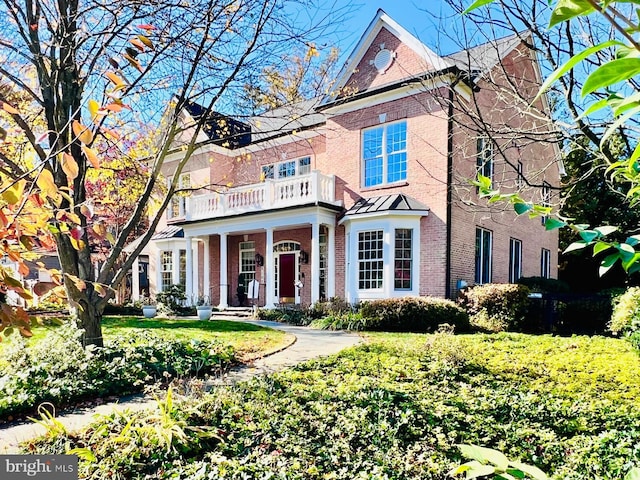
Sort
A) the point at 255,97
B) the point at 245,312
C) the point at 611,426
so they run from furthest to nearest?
the point at 245,312
the point at 255,97
the point at 611,426

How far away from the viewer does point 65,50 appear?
6527 millimetres

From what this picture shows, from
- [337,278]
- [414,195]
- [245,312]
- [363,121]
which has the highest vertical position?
[363,121]

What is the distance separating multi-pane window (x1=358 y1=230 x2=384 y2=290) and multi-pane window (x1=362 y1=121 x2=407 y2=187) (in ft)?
6.67

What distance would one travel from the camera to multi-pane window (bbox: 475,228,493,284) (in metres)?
16.3

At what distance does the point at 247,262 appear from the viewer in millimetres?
21078

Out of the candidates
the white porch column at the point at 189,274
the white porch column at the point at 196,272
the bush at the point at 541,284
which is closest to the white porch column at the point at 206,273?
the white porch column at the point at 196,272

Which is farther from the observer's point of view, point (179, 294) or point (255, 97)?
point (179, 294)

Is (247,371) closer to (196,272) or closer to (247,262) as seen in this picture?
(247,262)

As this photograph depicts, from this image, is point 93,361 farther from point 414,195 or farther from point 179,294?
point 179,294

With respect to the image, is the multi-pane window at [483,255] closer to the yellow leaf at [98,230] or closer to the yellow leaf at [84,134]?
the yellow leaf at [98,230]

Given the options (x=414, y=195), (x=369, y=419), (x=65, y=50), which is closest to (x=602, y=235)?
(x=369, y=419)

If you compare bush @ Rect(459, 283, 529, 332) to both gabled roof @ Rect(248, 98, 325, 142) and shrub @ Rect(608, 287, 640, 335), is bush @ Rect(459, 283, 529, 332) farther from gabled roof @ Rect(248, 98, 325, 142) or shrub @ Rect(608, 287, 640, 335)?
gabled roof @ Rect(248, 98, 325, 142)

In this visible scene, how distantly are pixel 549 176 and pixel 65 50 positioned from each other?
21555 mm

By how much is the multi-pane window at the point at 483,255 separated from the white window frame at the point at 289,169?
7.57 metres
